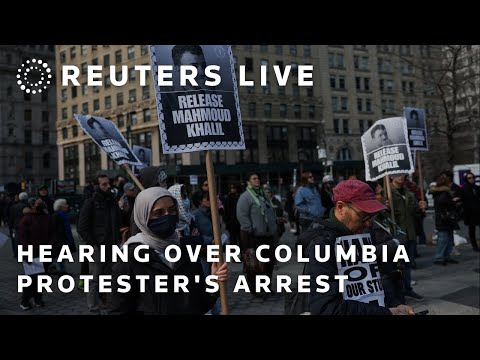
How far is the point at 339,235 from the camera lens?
2.67 m

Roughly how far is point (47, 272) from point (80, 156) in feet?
171

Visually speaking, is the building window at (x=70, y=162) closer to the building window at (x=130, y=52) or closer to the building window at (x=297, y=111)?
the building window at (x=130, y=52)

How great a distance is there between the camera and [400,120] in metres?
7.04

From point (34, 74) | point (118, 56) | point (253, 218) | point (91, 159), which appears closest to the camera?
point (253, 218)

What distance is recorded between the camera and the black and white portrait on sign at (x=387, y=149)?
6.86m

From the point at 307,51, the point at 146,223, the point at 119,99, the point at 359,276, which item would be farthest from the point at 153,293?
the point at 307,51

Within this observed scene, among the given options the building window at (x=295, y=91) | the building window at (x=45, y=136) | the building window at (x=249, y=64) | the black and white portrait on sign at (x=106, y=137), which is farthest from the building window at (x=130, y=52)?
the black and white portrait on sign at (x=106, y=137)

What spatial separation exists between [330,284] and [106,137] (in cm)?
497

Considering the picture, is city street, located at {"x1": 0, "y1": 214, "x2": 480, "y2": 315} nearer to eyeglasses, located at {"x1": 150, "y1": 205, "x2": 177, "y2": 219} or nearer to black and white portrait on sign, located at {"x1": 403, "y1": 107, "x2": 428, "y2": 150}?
black and white portrait on sign, located at {"x1": 403, "y1": 107, "x2": 428, "y2": 150}

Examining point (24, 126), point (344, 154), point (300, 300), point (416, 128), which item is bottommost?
point (300, 300)

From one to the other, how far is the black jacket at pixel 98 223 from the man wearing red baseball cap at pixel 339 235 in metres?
4.36

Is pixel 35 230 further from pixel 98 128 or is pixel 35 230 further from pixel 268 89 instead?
pixel 268 89
